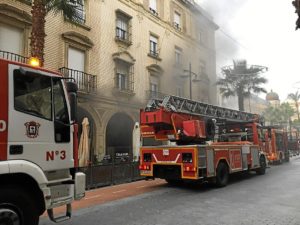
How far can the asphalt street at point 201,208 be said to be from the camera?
23.6ft

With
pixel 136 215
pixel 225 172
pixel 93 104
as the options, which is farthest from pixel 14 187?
pixel 93 104

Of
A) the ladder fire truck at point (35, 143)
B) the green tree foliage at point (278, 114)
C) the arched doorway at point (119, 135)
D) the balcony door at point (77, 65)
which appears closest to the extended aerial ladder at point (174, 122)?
the ladder fire truck at point (35, 143)

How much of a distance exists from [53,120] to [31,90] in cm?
58

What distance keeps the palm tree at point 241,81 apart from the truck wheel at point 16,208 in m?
27.7

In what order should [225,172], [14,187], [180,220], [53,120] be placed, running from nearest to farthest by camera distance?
[14,187] → [53,120] → [180,220] → [225,172]

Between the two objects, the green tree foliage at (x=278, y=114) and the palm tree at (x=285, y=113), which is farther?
the palm tree at (x=285, y=113)

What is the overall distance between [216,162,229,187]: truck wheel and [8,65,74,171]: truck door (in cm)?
708

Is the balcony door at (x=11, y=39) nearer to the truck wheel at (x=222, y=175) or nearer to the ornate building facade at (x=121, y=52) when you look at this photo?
the ornate building facade at (x=121, y=52)

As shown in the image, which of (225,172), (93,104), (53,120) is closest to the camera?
(53,120)

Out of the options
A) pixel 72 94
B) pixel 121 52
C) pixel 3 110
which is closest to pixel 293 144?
pixel 121 52

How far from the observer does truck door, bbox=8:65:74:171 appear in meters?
5.20

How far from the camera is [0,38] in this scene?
1452 centimetres

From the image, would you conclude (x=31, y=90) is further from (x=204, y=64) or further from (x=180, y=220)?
(x=204, y=64)

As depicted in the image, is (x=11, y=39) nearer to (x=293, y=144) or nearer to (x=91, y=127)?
(x=91, y=127)
